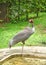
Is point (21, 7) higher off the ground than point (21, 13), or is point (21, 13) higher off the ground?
point (21, 7)

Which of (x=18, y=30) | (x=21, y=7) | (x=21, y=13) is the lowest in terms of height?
(x=18, y=30)

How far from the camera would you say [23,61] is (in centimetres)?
749

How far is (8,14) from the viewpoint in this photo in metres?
17.1

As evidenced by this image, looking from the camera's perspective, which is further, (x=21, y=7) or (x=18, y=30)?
(x=21, y=7)

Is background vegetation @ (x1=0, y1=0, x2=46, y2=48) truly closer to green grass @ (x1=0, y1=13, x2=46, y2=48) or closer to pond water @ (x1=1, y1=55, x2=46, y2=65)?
green grass @ (x1=0, y1=13, x2=46, y2=48)

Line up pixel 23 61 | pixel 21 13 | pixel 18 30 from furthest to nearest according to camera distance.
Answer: pixel 21 13
pixel 18 30
pixel 23 61

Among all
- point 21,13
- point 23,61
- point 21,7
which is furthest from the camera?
point 21,13

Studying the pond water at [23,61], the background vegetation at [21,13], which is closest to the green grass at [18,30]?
the background vegetation at [21,13]

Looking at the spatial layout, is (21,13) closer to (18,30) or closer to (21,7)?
(21,7)

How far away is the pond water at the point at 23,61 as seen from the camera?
7.36 m

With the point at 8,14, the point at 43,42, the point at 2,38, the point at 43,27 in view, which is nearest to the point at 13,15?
the point at 8,14

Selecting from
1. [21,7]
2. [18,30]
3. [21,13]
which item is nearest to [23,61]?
[18,30]

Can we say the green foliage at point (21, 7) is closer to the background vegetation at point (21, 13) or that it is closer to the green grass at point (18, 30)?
the background vegetation at point (21, 13)

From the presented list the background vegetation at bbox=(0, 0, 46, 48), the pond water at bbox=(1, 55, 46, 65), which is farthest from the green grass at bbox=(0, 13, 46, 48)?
the pond water at bbox=(1, 55, 46, 65)
